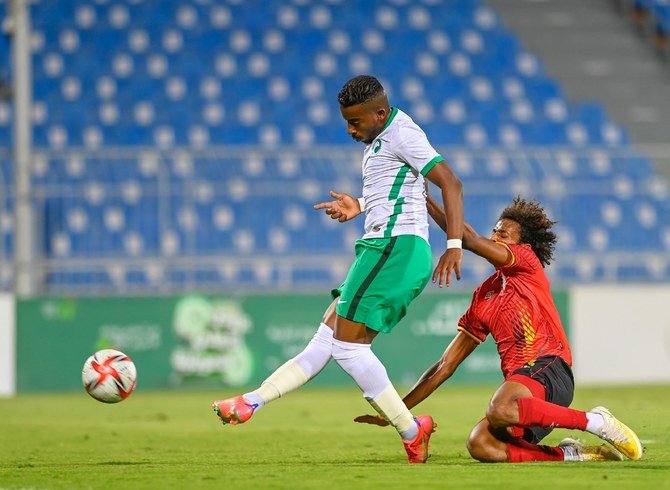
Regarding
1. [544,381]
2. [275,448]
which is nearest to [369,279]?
[544,381]

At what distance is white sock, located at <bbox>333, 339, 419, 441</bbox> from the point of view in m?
6.55

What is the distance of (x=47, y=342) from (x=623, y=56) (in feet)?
37.2

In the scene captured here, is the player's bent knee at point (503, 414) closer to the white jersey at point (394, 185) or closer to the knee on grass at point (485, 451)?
the knee on grass at point (485, 451)

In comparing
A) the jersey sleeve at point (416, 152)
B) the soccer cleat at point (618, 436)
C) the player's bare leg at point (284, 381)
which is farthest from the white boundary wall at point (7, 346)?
the soccer cleat at point (618, 436)

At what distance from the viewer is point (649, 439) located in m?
8.23

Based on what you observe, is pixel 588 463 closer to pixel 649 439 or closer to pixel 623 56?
pixel 649 439

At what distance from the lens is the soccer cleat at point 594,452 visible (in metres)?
6.89

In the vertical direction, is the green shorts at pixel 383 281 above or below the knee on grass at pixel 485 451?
above

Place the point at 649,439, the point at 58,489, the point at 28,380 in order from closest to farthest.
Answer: the point at 58,489
the point at 649,439
the point at 28,380

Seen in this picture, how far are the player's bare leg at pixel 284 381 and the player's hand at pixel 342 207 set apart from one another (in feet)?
2.42

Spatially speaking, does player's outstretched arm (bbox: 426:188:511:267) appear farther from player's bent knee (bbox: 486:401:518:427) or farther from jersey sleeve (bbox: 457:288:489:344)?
player's bent knee (bbox: 486:401:518:427)

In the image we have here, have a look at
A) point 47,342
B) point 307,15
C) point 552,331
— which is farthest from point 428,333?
point 552,331

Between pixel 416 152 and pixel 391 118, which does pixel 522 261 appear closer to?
pixel 416 152

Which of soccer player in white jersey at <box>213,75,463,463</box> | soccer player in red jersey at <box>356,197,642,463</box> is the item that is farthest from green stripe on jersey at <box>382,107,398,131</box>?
soccer player in red jersey at <box>356,197,642,463</box>
